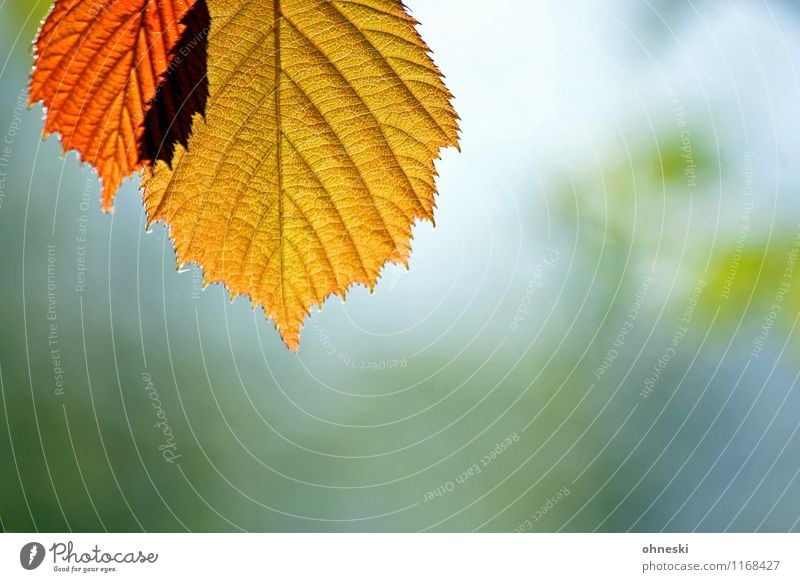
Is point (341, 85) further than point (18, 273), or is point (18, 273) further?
point (18, 273)

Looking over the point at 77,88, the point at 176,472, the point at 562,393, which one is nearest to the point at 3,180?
the point at 77,88

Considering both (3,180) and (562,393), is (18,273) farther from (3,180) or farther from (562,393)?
(562,393)

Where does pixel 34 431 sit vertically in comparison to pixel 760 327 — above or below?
below
